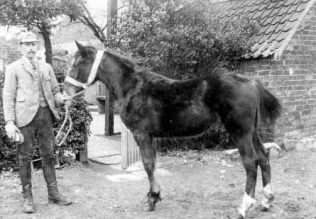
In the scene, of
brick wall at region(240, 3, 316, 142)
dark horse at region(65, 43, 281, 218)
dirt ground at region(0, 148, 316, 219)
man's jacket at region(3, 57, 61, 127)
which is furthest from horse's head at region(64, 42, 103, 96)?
brick wall at region(240, 3, 316, 142)

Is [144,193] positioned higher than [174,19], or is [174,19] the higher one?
[174,19]

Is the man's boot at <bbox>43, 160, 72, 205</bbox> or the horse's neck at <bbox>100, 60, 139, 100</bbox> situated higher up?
the horse's neck at <bbox>100, 60, 139, 100</bbox>

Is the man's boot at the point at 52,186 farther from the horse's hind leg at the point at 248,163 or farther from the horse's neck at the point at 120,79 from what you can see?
the horse's hind leg at the point at 248,163

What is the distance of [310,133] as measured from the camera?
844 centimetres

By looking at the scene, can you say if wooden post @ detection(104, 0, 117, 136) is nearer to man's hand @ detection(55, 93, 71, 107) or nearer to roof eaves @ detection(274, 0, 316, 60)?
roof eaves @ detection(274, 0, 316, 60)

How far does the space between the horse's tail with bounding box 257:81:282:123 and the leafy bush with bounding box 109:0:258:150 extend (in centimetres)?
222

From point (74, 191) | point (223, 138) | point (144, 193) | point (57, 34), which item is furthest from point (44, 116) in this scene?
point (57, 34)

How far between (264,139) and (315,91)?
1805mm

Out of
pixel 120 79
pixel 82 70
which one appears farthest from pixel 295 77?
pixel 82 70

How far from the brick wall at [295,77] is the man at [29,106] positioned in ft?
14.0

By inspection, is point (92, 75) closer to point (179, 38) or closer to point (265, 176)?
point (265, 176)

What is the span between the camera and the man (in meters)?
→ 4.70

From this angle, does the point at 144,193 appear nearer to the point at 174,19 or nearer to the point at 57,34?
the point at 174,19

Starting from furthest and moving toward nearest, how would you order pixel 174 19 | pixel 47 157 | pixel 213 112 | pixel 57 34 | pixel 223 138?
pixel 57 34 < pixel 223 138 < pixel 174 19 < pixel 47 157 < pixel 213 112
